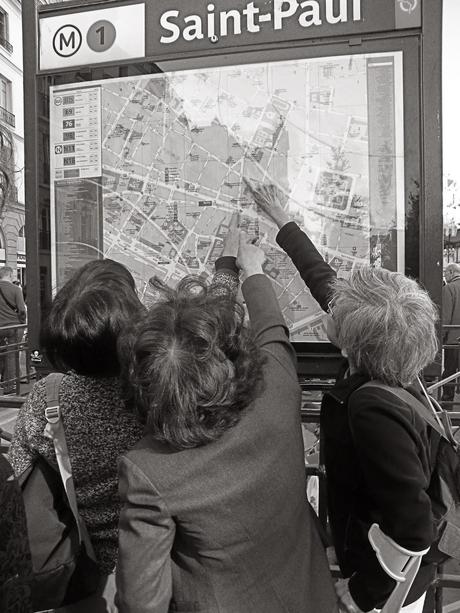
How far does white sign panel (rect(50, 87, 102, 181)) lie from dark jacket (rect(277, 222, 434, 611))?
59.6 inches

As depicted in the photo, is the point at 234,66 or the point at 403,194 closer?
the point at 403,194

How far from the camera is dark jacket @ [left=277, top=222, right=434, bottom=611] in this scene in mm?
1514

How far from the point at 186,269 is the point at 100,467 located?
1.04 metres

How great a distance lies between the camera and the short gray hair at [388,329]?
64.0 inches

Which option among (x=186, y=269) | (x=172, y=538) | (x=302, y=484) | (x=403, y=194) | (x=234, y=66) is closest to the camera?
(x=172, y=538)

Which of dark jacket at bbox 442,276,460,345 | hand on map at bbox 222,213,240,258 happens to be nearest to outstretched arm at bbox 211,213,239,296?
hand on map at bbox 222,213,240,258

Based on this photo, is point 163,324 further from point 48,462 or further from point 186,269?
point 186,269

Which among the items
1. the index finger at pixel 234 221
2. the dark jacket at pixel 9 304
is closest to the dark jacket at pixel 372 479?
the index finger at pixel 234 221

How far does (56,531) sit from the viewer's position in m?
1.59

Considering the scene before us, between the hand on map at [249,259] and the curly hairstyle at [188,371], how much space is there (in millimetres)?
553

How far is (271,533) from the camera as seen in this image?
1.38 m

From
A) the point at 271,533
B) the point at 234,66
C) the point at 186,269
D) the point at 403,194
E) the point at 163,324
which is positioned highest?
the point at 234,66

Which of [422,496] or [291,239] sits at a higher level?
[291,239]

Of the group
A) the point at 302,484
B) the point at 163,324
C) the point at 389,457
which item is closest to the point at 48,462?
the point at 163,324
